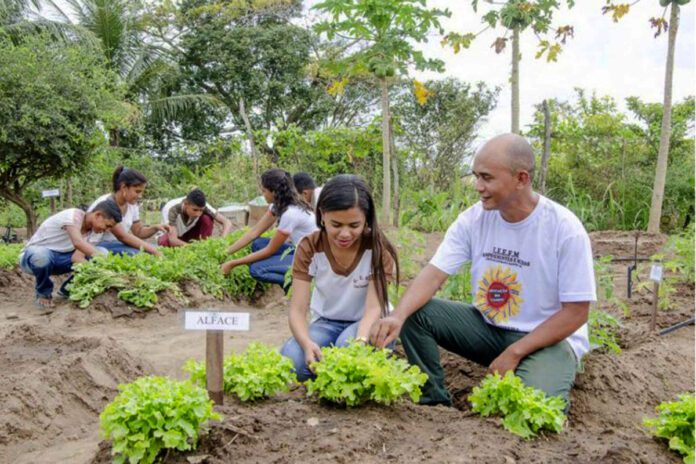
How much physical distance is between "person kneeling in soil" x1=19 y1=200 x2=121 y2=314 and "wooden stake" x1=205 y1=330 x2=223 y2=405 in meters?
4.11

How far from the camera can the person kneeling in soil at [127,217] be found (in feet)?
21.5

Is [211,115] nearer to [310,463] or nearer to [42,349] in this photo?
[42,349]

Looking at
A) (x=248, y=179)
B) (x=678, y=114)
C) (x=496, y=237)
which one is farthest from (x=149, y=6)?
(x=496, y=237)

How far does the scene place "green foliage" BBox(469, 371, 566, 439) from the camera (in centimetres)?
251

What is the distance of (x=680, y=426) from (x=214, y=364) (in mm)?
1741

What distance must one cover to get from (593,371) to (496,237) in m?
0.94

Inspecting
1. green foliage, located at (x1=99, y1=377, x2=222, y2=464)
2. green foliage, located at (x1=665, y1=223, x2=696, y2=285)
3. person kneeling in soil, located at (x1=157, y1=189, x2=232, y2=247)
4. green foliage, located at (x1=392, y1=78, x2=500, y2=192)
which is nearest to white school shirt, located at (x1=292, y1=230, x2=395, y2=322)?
green foliage, located at (x1=99, y1=377, x2=222, y2=464)

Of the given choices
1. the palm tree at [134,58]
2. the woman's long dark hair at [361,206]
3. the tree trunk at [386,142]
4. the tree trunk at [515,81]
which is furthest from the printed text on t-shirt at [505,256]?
the palm tree at [134,58]

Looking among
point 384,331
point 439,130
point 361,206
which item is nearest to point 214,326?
point 384,331

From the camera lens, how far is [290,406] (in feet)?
9.08

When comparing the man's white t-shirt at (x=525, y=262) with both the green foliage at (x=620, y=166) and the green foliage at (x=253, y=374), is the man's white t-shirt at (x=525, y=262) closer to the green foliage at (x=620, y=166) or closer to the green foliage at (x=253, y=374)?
the green foliage at (x=253, y=374)

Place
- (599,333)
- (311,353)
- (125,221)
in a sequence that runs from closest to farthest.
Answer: (311,353) → (599,333) → (125,221)

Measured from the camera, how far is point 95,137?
1110 cm

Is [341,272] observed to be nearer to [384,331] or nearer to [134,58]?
[384,331]
